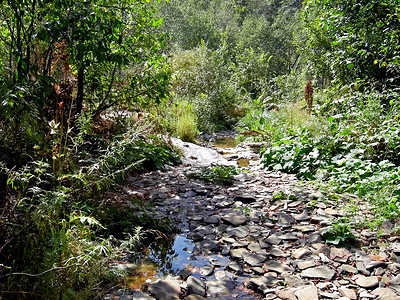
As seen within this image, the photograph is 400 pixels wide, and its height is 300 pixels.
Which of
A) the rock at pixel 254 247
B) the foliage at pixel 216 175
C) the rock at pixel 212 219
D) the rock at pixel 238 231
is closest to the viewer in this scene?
the rock at pixel 254 247

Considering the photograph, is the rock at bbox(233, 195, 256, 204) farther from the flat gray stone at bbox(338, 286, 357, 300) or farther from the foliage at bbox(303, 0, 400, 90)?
the foliage at bbox(303, 0, 400, 90)

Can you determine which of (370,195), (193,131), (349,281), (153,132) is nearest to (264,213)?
(370,195)

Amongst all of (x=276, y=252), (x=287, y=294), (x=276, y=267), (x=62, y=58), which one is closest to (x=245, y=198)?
(x=276, y=252)

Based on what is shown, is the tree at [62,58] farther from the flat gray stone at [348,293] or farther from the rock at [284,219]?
the flat gray stone at [348,293]

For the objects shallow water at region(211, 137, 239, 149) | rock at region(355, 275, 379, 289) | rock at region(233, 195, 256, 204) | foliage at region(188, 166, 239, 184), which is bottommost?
shallow water at region(211, 137, 239, 149)

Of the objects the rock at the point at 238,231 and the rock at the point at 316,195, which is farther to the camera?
the rock at the point at 316,195

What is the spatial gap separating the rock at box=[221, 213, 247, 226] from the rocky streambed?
1 centimetres

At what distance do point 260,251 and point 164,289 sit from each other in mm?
1110

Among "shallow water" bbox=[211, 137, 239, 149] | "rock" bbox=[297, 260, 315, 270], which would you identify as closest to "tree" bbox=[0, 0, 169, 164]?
"rock" bbox=[297, 260, 315, 270]

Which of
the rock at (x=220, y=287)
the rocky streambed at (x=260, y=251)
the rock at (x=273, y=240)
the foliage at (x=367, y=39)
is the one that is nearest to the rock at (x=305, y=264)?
the rocky streambed at (x=260, y=251)

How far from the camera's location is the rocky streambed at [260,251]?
8.08 feet

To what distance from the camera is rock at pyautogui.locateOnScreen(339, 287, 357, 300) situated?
234 centimetres

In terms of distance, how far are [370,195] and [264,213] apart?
1.27 metres

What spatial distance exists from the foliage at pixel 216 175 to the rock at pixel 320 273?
264cm
